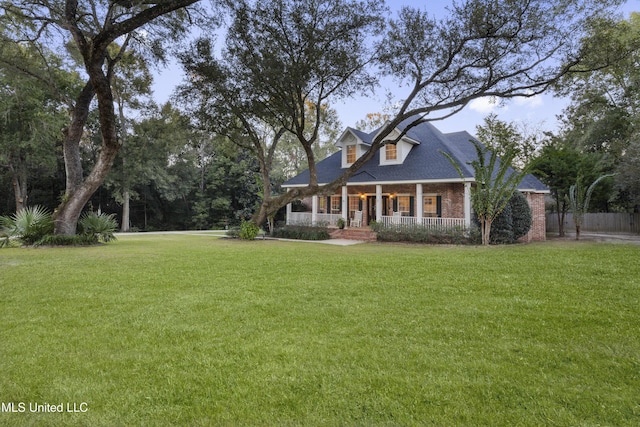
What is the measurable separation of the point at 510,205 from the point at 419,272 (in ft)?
30.5

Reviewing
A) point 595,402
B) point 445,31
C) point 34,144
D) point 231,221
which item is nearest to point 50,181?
point 34,144

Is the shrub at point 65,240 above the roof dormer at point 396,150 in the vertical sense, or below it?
below

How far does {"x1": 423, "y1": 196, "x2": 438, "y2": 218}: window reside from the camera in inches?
667

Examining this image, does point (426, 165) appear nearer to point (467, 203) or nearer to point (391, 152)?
point (391, 152)

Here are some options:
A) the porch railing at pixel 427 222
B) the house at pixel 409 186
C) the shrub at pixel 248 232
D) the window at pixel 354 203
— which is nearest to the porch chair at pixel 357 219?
the house at pixel 409 186

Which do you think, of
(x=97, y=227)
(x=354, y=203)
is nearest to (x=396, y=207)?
(x=354, y=203)

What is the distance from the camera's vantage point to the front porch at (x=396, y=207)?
611 inches

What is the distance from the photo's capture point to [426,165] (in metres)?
16.9

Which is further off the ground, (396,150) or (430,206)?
(396,150)

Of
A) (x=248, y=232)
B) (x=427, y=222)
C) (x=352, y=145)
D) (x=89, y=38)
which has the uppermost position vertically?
(x=89, y=38)

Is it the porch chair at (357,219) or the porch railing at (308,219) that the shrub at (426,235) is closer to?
the porch chair at (357,219)

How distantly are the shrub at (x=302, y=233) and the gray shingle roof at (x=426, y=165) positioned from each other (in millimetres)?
3082

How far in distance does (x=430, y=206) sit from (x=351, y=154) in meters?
5.71

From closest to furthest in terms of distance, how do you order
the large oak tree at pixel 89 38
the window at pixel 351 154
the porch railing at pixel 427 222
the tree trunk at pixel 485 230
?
the large oak tree at pixel 89 38
the tree trunk at pixel 485 230
the porch railing at pixel 427 222
the window at pixel 351 154
